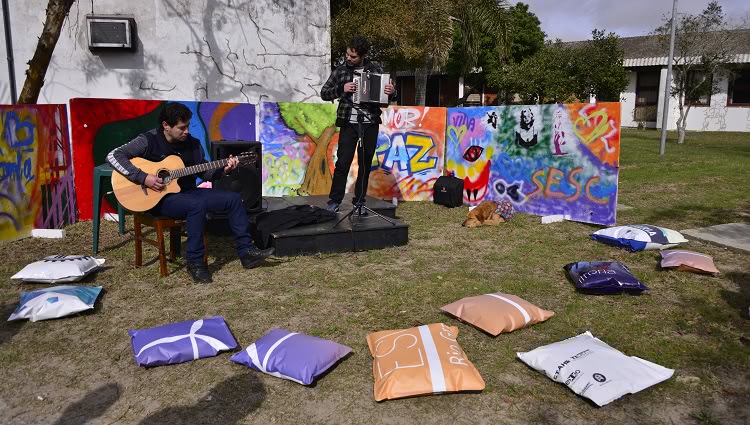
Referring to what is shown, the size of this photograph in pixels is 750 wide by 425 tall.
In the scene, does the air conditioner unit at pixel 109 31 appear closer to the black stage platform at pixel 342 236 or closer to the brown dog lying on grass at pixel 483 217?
the black stage platform at pixel 342 236

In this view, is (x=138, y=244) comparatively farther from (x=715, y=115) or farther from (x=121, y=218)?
(x=715, y=115)

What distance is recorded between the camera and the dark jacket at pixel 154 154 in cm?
493

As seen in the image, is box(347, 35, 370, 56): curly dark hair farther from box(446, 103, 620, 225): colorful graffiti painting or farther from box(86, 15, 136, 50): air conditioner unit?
box(86, 15, 136, 50): air conditioner unit

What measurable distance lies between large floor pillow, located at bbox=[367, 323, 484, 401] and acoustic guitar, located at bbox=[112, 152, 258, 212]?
8.51 feet

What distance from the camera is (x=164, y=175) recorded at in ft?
16.8

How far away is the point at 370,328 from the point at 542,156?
471 centimetres

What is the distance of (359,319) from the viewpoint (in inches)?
165

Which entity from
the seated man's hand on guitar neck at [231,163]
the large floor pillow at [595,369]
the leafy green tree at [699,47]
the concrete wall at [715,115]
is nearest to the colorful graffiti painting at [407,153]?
the seated man's hand on guitar neck at [231,163]

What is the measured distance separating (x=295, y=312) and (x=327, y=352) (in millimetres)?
962

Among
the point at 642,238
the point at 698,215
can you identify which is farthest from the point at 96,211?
the point at 698,215

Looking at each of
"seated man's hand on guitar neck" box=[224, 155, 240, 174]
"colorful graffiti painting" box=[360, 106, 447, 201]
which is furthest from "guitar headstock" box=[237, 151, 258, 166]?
"colorful graffiti painting" box=[360, 106, 447, 201]

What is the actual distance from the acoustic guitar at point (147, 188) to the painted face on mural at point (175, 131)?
0.17 meters

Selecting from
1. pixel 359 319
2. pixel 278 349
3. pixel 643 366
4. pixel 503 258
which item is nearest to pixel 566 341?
pixel 643 366

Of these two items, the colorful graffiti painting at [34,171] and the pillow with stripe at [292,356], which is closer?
the pillow with stripe at [292,356]
